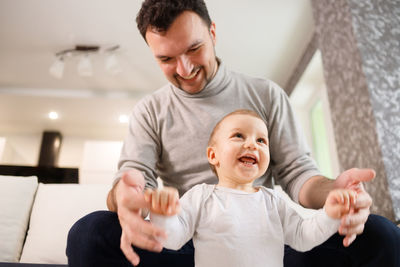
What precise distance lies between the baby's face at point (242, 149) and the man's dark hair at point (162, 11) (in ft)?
1.39

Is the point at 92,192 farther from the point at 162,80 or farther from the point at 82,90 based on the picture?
the point at 82,90

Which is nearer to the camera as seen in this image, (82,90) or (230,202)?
(230,202)

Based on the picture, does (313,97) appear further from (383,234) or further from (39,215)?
(383,234)

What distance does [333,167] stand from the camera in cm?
313

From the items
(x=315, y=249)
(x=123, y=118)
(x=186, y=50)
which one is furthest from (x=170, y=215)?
(x=123, y=118)

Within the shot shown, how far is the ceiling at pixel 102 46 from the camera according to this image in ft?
9.78

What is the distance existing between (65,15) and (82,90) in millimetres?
1420

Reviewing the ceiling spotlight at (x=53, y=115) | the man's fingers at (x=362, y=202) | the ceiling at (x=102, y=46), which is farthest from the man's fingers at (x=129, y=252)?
the ceiling spotlight at (x=53, y=115)

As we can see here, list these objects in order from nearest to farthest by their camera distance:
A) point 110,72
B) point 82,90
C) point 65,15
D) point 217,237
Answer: point 217,237 < point 65,15 < point 110,72 < point 82,90

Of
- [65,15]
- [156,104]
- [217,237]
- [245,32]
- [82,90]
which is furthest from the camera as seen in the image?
[82,90]

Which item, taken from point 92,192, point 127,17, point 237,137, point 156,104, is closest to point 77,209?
point 92,192

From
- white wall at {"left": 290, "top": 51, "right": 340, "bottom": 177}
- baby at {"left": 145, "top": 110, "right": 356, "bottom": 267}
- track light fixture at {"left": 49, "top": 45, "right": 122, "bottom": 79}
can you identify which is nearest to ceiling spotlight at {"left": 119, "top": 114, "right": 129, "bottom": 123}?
track light fixture at {"left": 49, "top": 45, "right": 122, "bottom": 79}

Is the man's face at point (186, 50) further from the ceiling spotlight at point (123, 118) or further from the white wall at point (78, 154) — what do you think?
the white wall at point (78, 154)

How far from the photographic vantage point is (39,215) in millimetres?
1740
